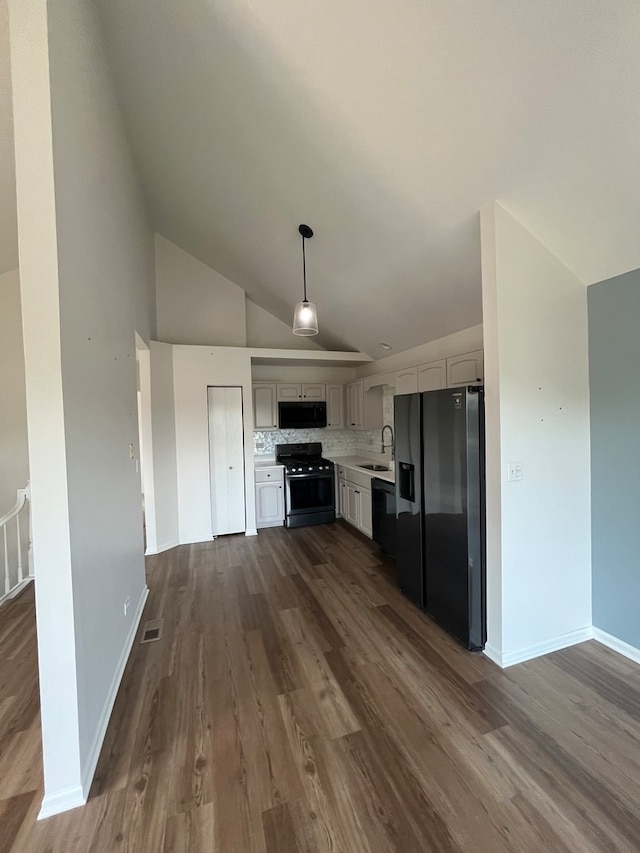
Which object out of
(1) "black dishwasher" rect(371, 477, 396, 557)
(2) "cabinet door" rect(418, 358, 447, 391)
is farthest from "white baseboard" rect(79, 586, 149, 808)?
(2) "cabinet door" rect(418, 358, 447, 391)

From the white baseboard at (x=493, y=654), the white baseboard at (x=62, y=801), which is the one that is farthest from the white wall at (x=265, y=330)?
the white baseboard at (x=62, y=801)

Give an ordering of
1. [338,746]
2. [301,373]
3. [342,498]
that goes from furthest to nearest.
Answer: [301,373] → [342,498] → [338,746]

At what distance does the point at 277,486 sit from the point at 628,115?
4556mm

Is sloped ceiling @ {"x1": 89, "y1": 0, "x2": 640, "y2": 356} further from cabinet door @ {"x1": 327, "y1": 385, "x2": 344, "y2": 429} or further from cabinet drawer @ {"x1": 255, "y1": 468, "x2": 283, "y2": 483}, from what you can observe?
cabinet drawer @ {"x1": 255, "y1": 468, "x2": 283, "y2": 483}

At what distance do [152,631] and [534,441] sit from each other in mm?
3007

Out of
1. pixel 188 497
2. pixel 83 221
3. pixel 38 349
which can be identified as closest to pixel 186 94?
pixel 83 221

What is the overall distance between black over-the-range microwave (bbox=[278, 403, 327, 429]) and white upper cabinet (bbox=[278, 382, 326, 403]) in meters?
0.11

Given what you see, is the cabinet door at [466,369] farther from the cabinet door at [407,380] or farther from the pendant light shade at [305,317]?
the pendant light shade at [305,317]

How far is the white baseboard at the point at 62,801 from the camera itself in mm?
1332

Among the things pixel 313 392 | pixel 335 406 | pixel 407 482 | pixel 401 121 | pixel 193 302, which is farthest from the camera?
pixel 335 406

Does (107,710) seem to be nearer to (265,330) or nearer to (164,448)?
(164,448)

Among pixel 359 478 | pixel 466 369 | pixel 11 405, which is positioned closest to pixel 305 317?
pixel 466 369

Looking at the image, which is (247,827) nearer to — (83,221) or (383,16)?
(83,221)

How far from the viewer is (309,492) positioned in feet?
16.3
